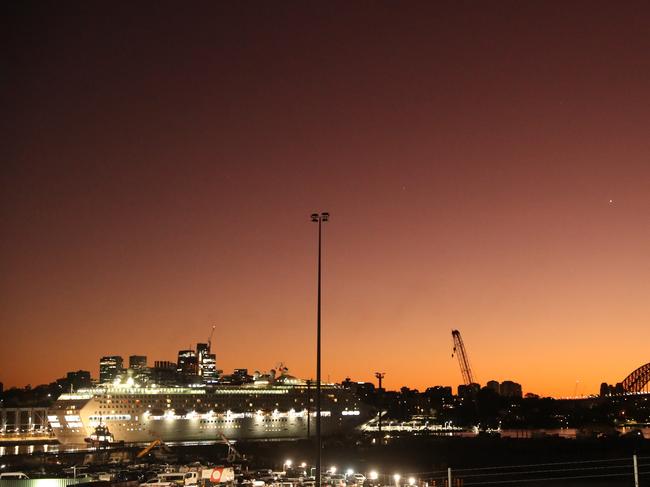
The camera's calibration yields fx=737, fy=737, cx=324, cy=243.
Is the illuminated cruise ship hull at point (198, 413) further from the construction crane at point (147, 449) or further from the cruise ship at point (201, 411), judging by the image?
the construction crane at point (147, 449)

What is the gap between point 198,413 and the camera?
373 ft

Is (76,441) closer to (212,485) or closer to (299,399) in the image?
(299,399)

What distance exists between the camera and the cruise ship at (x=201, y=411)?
105 metres

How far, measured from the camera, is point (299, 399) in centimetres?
12669

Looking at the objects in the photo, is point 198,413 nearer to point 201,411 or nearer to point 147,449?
point 201,411

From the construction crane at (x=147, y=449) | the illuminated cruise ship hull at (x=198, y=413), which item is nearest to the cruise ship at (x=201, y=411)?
the illuminated cruise ship hull at (x=198, y=413)

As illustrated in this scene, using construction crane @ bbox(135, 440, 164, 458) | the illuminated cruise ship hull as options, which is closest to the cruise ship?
the illuminated cruise ship hull

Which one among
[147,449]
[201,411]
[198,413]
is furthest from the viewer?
[201,411]

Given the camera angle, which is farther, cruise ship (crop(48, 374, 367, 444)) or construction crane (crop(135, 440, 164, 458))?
cruise ship (crop(48, 374, 367, 444))

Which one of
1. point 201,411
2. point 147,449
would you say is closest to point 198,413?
point 201,411

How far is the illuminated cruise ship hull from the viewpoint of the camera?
105 meters

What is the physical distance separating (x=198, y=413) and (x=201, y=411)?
99 centimetres

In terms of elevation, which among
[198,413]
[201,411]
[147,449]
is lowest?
[147,449]

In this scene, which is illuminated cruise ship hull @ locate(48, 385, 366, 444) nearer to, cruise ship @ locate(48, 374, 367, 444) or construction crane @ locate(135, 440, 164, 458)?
cruise ship @ locate(48, 374, 367, 444)
